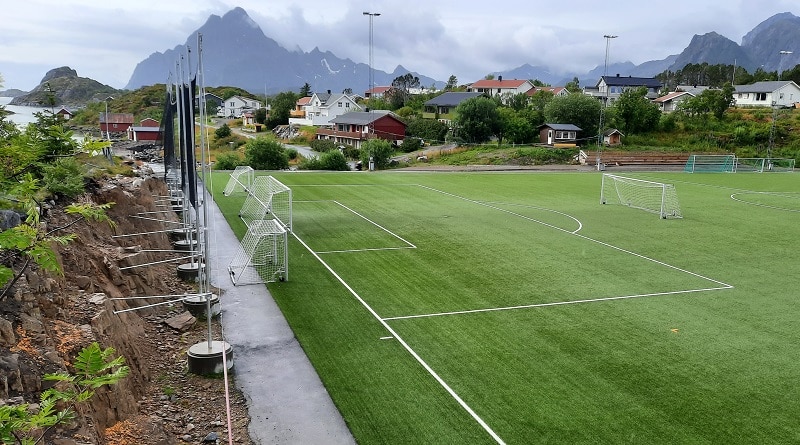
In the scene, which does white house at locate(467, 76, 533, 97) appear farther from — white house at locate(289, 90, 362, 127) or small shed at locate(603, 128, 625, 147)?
small shed at locate(603, 128, 625, 147)

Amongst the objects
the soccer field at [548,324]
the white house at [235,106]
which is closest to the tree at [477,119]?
the soccer field at [548,324]

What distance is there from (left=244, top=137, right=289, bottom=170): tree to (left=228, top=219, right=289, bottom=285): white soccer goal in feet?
108

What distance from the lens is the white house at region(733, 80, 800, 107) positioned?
285ft

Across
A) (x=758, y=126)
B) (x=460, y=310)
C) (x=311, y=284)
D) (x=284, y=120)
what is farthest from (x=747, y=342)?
(x=284, y=120)

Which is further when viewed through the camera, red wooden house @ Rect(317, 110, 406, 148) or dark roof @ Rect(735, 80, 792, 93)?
dark roof @ Rect(735, 80, 792, 93)

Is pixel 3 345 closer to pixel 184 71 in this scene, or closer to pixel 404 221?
pixel 184 71

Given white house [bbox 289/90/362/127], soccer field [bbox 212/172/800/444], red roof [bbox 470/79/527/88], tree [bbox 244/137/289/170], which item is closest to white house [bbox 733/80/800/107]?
red roof [bbox 470/79/527/88]

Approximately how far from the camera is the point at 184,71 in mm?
13281

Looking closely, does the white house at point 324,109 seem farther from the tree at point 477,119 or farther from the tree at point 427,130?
the tree at point 477,119

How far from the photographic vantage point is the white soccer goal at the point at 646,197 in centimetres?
2854

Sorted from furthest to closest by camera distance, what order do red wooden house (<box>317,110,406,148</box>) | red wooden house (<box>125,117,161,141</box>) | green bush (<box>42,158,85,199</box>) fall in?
red wooden house (<box>317,110,406,148</box>), red wooden house (<box>125,117,161,141</box>), green bush (<box>42,158,85,199</box>)

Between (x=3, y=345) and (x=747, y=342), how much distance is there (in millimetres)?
12926

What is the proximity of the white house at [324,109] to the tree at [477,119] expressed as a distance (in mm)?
35341

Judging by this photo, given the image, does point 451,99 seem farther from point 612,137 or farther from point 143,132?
point 143,132
